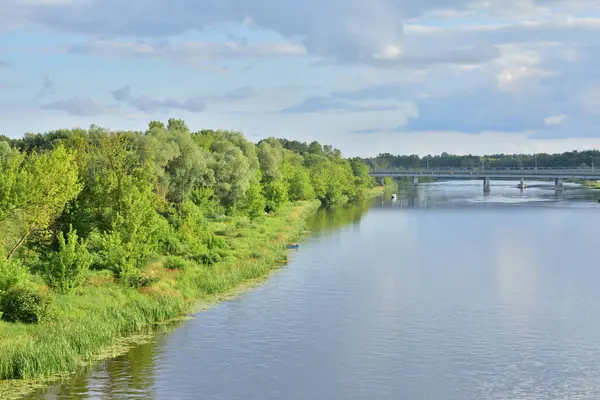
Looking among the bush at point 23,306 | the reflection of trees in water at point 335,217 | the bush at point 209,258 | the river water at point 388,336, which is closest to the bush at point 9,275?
the bush at point 23,306

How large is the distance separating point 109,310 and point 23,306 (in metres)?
6.61

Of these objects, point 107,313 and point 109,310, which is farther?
point 109,310

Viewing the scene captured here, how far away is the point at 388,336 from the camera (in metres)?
51.5

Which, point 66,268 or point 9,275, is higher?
point 9,275

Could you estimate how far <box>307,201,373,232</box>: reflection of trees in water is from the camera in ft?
408

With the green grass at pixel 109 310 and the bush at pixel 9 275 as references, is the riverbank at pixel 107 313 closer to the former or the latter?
the green grass at pixel 109 310

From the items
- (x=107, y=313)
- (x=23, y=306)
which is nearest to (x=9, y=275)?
(x=23, y=306)

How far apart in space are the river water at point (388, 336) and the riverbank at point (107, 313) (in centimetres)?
171

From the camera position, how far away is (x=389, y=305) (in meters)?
61.6

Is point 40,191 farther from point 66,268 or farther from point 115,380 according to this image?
point 115,380

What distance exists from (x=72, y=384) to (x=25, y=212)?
16716mm

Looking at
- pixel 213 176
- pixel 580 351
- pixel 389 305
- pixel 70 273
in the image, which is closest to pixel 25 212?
pixel 70 273

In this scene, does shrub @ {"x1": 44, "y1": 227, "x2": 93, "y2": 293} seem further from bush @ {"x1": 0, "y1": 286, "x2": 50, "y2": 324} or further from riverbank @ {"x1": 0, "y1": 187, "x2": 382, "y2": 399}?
bush @ {"x1": 0, "y1": 286, "x2": 50, "y2": 324}

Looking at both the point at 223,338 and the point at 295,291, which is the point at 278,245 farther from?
the point at 223,338
